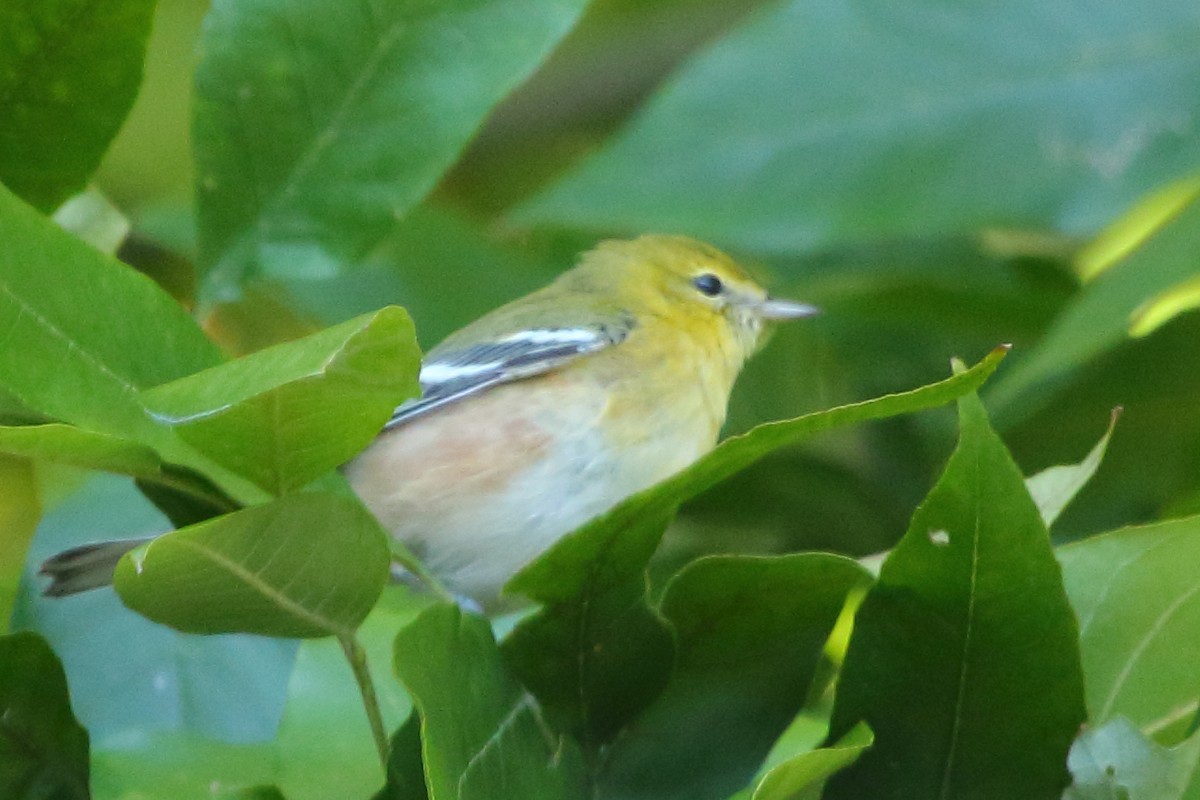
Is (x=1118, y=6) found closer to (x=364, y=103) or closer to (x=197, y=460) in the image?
(x=364, y=103)

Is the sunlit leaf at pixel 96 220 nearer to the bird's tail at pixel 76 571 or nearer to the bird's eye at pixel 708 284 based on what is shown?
the bird's tail at pixel 76 571

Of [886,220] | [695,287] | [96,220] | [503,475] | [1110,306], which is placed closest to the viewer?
[96,220]

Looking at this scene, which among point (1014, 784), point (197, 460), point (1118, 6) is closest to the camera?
point (197, 460)

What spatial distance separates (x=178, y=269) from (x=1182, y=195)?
2.48 metres

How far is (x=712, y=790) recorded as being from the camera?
1558mm

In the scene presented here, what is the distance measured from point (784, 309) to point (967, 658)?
5.20 feet

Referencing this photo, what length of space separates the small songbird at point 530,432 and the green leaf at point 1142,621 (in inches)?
39.2

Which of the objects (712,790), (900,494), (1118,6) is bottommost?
(900,494)

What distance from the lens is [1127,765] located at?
4.63 ft

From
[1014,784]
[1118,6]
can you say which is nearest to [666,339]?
[1118,6]

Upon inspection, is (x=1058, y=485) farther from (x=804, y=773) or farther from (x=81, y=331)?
(x=81, y=331)

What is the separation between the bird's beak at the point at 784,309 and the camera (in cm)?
297

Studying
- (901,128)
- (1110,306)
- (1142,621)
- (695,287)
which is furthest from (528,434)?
(1142,621)

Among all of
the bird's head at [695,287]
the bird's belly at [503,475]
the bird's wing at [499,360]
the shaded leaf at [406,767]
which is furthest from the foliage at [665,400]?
the bird's belly at [503,475]
